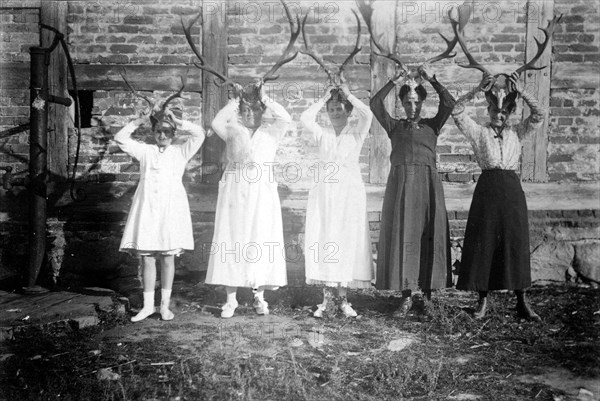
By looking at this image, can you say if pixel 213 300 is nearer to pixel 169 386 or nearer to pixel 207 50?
pixel 169 386

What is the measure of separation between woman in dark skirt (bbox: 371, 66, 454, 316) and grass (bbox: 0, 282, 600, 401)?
37 centimetres

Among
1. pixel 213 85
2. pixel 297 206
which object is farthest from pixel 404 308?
pixel 213 85

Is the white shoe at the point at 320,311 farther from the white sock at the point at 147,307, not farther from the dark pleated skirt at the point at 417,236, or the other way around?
the white sock at the point at 147,307

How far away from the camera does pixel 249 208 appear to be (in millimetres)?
5398

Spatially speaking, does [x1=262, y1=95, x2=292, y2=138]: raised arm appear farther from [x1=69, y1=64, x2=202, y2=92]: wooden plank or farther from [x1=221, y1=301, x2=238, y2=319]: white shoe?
[x1=221, y1=301, x2=238, y2=319]: white shoe

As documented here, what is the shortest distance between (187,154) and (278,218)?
45.1 inches

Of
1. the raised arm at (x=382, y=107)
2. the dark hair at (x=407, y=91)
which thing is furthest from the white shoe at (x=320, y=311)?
the dark hair at (x=407, y=91)

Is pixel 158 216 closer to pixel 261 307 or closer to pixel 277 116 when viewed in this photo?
pixel 261 307

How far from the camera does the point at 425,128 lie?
17.5 feet

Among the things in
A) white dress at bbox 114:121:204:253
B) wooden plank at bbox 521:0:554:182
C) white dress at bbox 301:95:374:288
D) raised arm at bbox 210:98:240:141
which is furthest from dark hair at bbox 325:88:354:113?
wooden plank at bbox 521:0:554:182

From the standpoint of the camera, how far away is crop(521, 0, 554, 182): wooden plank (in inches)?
263

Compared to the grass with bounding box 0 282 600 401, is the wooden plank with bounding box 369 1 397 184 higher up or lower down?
higher up

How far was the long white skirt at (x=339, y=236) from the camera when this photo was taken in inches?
209

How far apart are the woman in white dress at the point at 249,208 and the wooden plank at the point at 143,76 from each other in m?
1.43
